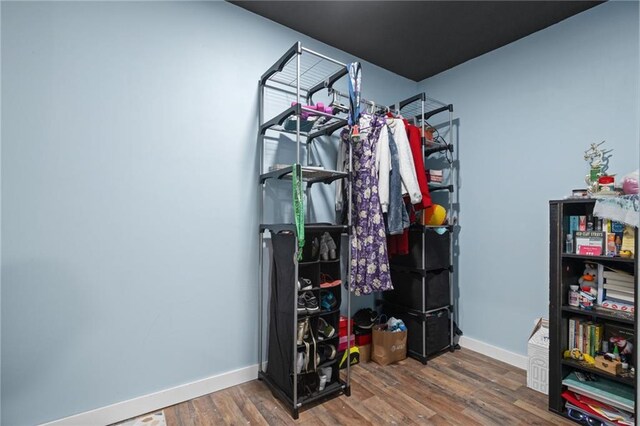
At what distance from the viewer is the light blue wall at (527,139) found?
1.94 metres

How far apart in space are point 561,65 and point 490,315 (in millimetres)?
1957

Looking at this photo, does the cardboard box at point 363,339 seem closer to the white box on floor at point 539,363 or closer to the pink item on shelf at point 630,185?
the white box on floor at point 539,363

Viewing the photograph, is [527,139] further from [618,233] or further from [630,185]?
[618,233]

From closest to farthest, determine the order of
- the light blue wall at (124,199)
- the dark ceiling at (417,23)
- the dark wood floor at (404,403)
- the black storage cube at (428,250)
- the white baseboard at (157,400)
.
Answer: the light blue wall at (124,199)
the white baseboard at (157,400)
the dark wood floor at (404,403)
the dark ceiling at (417,23)
the black storage cube at (428,250)

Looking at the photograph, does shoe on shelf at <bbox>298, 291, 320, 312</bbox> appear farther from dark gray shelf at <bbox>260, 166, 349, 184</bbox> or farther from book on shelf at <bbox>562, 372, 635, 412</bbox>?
book on shelf at <bbox>562, 372, 635, 412</bbox>

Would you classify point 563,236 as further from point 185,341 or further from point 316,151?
point 185,341

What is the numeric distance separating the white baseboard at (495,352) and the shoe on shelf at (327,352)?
139 cm

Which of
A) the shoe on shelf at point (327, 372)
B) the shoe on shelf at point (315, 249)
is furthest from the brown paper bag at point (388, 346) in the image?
the shoe on shelf at point (315, 249)

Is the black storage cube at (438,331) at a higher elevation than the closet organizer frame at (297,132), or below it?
below

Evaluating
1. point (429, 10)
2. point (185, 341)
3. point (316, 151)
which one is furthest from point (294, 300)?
point (429, 10)

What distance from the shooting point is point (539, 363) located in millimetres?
2002

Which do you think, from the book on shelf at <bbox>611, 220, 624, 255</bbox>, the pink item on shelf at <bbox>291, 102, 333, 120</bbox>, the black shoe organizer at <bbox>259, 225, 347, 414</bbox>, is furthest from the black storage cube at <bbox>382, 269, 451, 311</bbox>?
the pink item on shelf at <bbox>291, 102, 333, 120</bbox>

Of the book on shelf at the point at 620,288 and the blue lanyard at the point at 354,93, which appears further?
the blue lanyard at the point at 354,93

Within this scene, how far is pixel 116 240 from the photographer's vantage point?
1.66m
